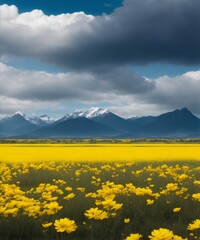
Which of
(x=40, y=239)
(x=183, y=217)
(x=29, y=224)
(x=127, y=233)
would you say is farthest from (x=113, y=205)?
(x=183, y=217)

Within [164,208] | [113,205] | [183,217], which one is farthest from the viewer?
[164,208]

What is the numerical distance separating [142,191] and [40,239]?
198 centimetres

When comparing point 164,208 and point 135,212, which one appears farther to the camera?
point 164,208

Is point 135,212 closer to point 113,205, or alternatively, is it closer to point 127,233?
point 127,233

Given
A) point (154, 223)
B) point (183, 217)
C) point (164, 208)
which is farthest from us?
point (164, 208)

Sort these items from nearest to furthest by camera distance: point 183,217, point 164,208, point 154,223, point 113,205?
point 113,205
point 154,223
point 183,217
point 164,208

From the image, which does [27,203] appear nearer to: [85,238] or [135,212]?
[85,238]

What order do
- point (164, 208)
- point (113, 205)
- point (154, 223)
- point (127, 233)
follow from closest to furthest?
point (113, 205)
point (127, 233)
point (154, 223)
point (164, 208)

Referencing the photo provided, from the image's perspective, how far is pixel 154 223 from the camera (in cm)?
642

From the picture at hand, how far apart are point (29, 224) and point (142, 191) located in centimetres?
198

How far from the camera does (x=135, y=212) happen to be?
7004 mm

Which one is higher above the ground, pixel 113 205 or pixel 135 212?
pixel 113 205

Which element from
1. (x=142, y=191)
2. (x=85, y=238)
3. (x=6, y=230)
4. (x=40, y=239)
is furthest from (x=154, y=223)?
(x=6, y=230)

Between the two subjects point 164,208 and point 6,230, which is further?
Answer: point 164,208
